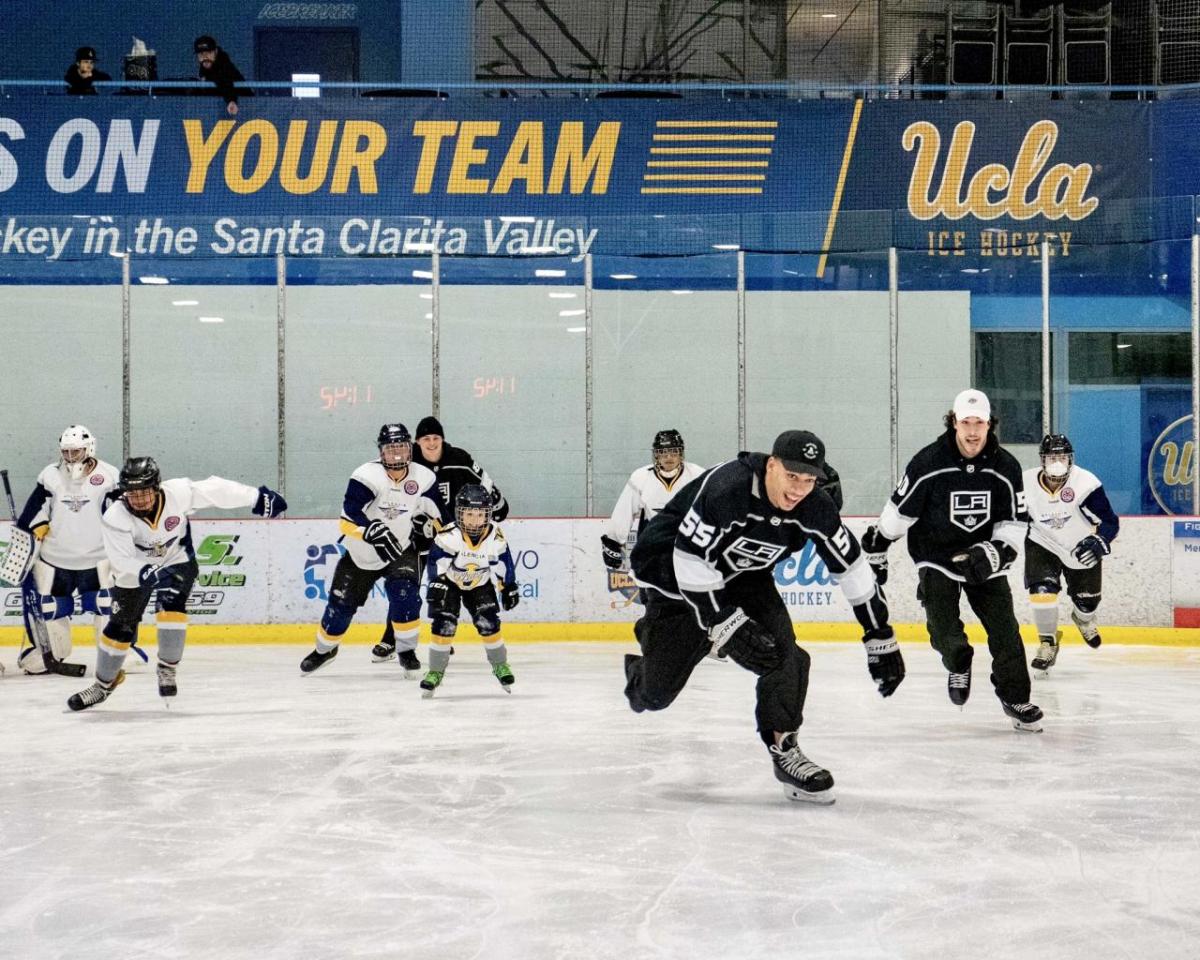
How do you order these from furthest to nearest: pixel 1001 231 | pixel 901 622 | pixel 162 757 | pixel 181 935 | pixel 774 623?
1. pixel 1001 231
2. pixel 901 622
3. pixel 162 757
4. pixel 774 623
5. pixel 181 935

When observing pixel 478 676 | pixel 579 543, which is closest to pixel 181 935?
pixel 478 676

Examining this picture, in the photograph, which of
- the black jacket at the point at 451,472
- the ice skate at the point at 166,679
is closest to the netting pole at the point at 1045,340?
the black jacket at the point at 451,472

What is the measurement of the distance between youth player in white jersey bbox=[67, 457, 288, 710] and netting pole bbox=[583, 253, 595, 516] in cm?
379

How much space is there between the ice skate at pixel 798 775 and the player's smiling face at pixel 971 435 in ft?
5.25

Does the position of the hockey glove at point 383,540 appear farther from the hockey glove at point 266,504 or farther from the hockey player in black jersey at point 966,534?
the hockey player in black jersey at point 966,534

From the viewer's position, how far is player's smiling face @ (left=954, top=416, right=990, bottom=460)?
568cm

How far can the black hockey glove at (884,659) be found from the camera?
179 inches

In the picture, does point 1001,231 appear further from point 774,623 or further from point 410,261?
point 774,623

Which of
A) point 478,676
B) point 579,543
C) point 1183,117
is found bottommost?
point 478,676

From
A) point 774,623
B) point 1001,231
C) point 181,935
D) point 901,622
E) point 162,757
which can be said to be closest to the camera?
point 181,935

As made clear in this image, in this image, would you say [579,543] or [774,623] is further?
[579,543]

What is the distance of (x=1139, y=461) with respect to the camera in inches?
416

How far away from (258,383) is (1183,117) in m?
7.75

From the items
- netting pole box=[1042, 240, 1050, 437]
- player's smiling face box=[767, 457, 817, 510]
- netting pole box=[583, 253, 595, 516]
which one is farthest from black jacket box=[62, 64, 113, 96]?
player's smiling face box=[767, 457, 817, 510]
